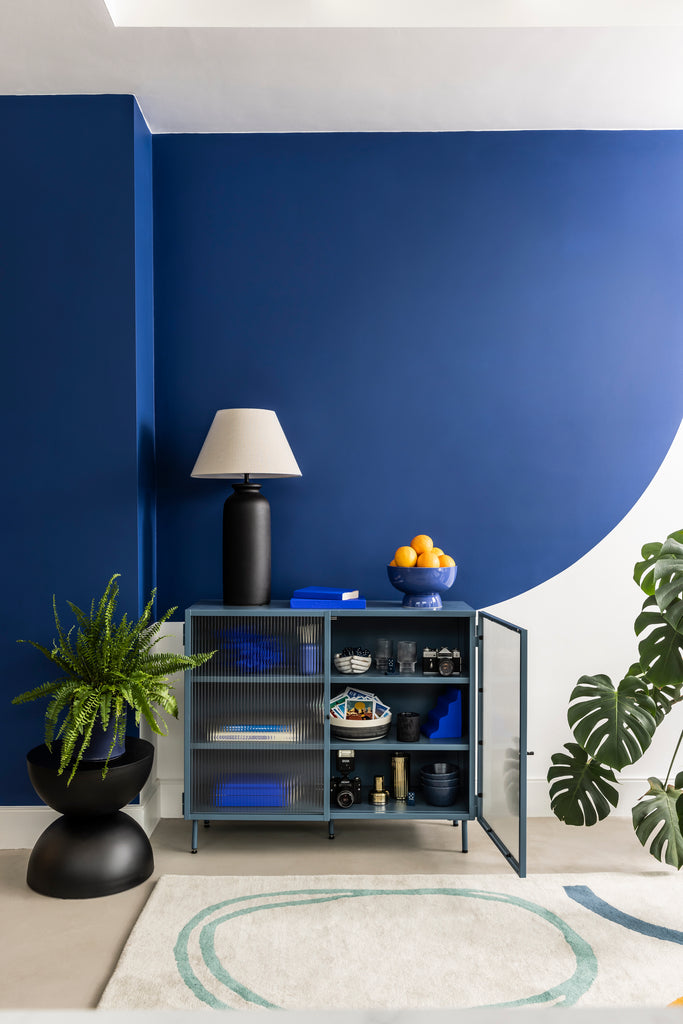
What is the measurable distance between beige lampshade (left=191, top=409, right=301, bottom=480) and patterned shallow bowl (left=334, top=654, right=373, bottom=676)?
74cm

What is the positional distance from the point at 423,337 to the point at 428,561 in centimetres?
101

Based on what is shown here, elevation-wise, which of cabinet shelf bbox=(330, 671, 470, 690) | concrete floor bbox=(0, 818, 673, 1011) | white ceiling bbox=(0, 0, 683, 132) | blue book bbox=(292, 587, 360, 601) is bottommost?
concrete floor bbox=(0, 818, 673, 1011)

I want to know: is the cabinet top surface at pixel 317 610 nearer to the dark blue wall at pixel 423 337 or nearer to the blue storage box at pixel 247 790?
the dark blue wall at pixel 423 337

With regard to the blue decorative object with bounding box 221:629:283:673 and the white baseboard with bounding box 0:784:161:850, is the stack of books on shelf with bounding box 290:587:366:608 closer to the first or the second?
the blue decorative object with bounding box 221:629:283:673

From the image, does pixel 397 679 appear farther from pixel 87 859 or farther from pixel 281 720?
pixel 87 859

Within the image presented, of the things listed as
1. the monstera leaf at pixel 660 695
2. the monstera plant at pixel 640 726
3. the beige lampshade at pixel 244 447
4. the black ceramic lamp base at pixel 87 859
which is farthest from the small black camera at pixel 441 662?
the black ceramic lamp base at pixel 87 859

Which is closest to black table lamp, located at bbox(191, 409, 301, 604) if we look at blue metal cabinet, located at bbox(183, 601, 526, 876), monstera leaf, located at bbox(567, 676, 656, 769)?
blue metal cabinet, located at bbox(183, 601, 526, 876)

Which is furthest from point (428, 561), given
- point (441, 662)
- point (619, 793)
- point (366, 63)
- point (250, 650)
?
point (366, 63)

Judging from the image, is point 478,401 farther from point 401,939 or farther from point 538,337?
point 401,939

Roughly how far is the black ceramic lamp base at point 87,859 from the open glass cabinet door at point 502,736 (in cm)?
124

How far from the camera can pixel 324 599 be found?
303cm

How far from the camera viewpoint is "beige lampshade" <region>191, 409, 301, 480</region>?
2.91m

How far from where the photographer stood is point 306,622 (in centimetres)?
299

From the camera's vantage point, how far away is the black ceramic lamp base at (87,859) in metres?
2.57
